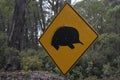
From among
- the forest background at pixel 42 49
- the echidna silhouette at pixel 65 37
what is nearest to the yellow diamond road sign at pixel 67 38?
the echidna silhouette at pixel 65 37

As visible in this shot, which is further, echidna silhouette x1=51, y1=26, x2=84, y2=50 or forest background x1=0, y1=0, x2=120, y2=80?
forest background x1=0, y1=0, x2=120, y2=80

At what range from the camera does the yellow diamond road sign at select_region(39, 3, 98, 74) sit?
28.6 feet

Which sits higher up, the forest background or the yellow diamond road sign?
the yellow diamond road sign

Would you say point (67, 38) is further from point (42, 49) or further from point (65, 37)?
point (42, 49)

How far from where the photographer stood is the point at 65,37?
8930 mm

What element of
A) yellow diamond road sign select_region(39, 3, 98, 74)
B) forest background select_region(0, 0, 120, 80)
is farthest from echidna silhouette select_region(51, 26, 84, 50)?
forest background select_region(0, 0, 120, 80)

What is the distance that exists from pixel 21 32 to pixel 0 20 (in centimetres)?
2403

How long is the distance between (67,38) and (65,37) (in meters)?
0.05

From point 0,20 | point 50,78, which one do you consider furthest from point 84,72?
point 0,20

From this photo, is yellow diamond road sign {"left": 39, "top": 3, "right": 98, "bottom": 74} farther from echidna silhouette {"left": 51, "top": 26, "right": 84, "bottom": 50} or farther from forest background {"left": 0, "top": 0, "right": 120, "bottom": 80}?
forest background {"left": 0, "top": 0, "right": 120, "bottom": 80}

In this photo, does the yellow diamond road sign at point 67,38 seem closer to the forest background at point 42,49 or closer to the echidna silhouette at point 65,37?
the echidna silhouette at point 65,37

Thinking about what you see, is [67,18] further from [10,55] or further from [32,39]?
[32,39]

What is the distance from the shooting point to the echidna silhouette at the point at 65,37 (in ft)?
28.9

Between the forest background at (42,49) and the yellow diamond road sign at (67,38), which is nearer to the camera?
the yellow diamond road sign at (67,38)
